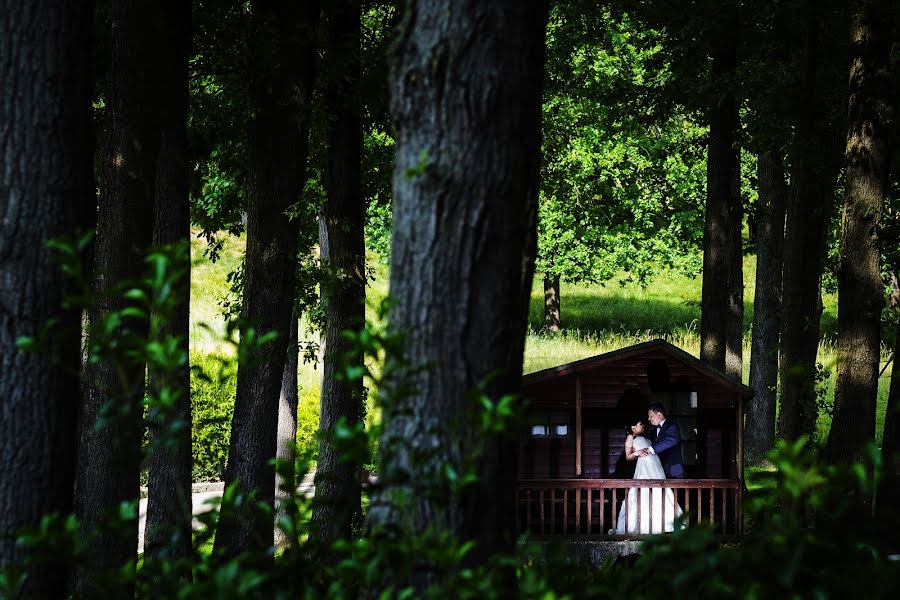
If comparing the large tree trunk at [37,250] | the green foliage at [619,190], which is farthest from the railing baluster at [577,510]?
the large tree trunk at [37,250]

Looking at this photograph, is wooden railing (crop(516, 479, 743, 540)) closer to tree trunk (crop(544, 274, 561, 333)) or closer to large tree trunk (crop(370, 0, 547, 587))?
large tree trunk (crop(370, 0, 547, 587))

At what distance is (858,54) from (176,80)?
7240mm

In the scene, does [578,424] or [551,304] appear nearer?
[578,424]

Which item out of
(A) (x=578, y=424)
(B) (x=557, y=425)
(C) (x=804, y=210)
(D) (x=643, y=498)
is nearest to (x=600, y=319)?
(B) (x=557, y=425)

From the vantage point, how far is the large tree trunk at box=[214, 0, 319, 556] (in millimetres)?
12281

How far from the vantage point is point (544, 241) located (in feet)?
130

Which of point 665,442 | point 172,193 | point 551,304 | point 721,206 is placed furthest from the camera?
point 551,304

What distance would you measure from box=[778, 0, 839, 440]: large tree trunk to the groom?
1.75m

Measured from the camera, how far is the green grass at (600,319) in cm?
3253

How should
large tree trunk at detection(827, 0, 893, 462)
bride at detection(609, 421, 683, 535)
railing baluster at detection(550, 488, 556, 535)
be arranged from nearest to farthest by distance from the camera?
large tree trunk at detection(827, 0, 893, 462) < bride at detection(609, 421, 683, 535) < railing baluster at detection(550, 488, 556, 535)

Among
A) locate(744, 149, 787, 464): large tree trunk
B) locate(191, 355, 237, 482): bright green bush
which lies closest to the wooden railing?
locate(744, 149, 787, 464): large tree trunk

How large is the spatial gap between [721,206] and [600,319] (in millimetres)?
28267

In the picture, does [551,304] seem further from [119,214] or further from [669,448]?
[119,214]

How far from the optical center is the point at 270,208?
41.0ft
